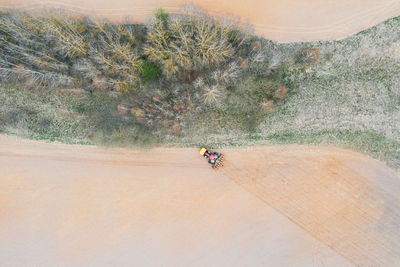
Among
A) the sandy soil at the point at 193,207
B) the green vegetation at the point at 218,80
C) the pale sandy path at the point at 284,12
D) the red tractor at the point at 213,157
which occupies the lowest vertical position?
the sandy soil at the point at 193,207

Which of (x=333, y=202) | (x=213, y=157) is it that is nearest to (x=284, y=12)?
(x=213, y=157)

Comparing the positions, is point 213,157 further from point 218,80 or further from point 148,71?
point 148,71

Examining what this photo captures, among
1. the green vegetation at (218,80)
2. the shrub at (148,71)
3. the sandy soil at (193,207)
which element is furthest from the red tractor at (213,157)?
the shrub at (148,71)

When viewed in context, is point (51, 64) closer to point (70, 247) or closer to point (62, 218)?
point (62, 218)

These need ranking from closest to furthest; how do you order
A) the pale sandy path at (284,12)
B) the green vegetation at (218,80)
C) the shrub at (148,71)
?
the green vegetation at (218,80) → the shrub at (148,71) → the pale sandy path at (284,12)

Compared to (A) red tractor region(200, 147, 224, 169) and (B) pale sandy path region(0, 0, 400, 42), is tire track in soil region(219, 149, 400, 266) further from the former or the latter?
(B) pale sandy path region(0, 0, 400, 42)

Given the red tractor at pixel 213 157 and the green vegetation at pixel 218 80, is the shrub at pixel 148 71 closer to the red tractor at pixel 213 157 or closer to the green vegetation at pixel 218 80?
the green vegetation at pixel 218 80
